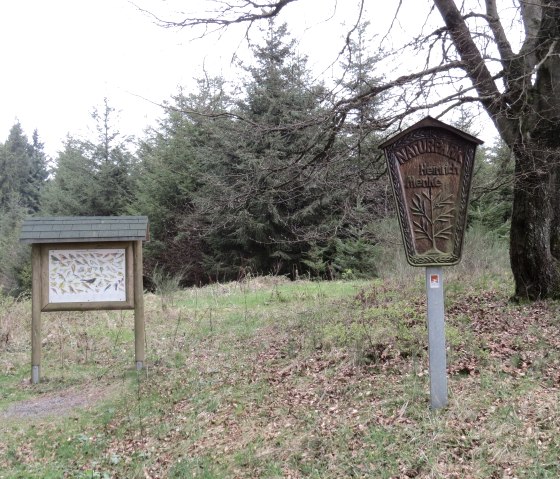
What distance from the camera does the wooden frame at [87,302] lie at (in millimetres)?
7769

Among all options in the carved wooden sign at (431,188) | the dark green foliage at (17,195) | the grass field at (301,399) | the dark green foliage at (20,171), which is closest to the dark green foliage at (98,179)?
the dark green foliage at (17,195)

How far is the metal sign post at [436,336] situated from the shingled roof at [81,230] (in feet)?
14.5

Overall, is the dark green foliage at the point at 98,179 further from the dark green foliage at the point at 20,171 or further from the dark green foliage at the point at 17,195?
the dark green foliage at the point at 20,171

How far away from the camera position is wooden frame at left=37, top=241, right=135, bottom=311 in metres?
7.77

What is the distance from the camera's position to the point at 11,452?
17.2ft

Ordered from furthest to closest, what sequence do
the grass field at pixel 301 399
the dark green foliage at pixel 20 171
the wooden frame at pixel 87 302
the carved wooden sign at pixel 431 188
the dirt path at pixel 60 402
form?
the dark green foliage at pixel 20 171, the wooden frame at pixel 87 302, the dirt path at pixel 60 402, the carved wooden sign at pixel 431 188, the grass field at pixel 301 399

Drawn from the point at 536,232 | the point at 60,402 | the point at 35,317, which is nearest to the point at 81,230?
the point at 35,317

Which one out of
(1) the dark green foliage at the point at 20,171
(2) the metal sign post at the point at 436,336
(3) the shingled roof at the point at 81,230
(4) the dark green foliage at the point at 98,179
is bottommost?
(2) the metal sign post at the point at 436,336

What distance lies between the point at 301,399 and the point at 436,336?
1.77 meters

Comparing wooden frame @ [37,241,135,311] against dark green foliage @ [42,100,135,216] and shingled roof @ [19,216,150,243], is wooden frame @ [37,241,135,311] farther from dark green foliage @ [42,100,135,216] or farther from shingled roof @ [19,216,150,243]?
dark green foliage @ [42,100,135,216]

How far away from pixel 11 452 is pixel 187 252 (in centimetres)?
2305

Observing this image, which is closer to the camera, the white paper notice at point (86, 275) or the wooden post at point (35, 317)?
the wooden post at point (35, 317)

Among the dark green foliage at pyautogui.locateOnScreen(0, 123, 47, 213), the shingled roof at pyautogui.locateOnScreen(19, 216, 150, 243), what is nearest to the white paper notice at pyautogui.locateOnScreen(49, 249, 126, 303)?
the shingled roof at pyautogui.locateOnScreen(19, 216, 150, 243)

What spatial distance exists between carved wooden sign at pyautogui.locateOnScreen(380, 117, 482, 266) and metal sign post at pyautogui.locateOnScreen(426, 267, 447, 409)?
169mm
